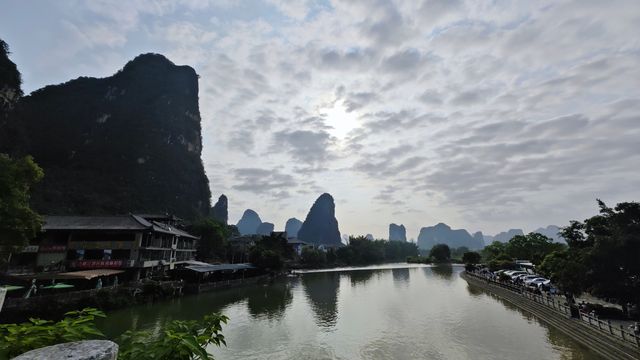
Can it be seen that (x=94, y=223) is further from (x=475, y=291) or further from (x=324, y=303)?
(x=475, y=291)

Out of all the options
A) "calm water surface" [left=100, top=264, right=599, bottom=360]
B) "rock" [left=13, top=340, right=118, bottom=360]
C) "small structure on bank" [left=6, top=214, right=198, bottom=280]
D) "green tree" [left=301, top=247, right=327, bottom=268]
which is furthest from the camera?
"green tree" [left=301, top=247, right=327, bottom=268]

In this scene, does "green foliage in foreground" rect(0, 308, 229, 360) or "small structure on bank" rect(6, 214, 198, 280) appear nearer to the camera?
"green foliage in foreground" rect(0, 308, 229, 360)

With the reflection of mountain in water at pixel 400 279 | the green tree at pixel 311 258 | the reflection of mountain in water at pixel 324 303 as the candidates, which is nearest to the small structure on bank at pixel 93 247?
the reflection of mountain in water at pixel 324 303

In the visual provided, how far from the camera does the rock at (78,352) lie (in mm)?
2793

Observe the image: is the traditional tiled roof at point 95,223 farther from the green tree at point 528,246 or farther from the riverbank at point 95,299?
the green tree at point 528,246

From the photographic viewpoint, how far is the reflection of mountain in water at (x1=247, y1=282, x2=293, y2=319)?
3675cm

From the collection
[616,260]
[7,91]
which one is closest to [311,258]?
[7,91]

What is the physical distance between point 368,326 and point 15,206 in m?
30.3

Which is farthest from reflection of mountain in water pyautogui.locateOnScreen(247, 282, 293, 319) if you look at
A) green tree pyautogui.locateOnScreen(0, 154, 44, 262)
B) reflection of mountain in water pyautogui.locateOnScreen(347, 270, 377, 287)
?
green tree pyautogui.locateOnScreen(0, 154, 44, 262)

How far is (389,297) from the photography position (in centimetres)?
4725

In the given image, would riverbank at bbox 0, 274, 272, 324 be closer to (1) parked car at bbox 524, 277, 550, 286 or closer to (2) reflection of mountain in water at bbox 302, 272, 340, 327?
(2) reflection of mountain in water at bbox 302, 272, 340, 327

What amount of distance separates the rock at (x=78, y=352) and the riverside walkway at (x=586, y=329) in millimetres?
22907

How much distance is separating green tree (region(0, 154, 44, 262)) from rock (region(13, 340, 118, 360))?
3313cm

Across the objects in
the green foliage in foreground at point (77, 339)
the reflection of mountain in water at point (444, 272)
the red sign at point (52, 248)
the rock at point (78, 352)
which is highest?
the red sign at point (52, 248)
